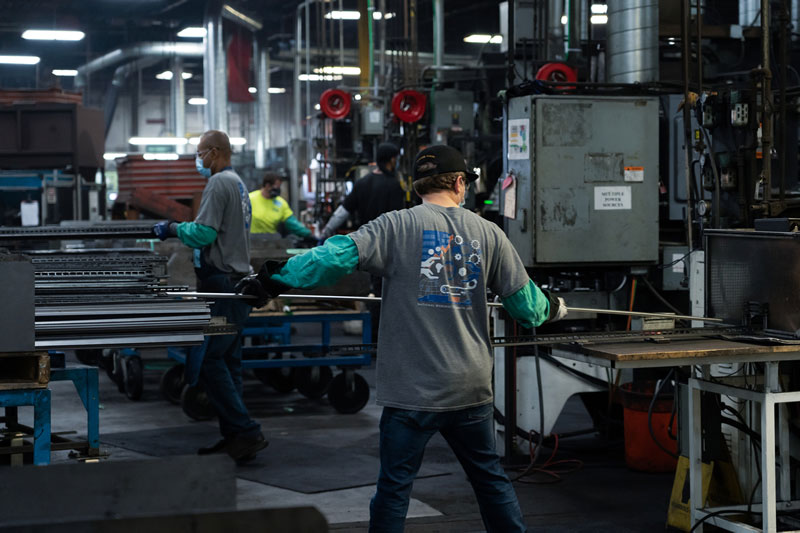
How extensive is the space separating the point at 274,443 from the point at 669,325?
91.4 inches

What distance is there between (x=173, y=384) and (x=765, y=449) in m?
4.43

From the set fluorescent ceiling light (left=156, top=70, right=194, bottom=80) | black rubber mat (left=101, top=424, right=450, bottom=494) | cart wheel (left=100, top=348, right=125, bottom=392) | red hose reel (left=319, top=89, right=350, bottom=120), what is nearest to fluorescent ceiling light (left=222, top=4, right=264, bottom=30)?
fluorescent ceiling light (left=156, top=70, right=194, bottom=80)

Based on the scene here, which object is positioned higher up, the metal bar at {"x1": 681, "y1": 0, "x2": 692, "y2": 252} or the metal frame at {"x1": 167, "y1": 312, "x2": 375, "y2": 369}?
the metal bar at {"x1": 681, "y1": 0, "x2": 692, "y2": 252}

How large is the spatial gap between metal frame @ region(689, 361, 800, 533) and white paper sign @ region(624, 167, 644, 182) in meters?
1.55

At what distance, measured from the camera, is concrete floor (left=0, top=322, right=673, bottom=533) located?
4164 mm

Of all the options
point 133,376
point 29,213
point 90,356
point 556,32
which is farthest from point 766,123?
point 29,213

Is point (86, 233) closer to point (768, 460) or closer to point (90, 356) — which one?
point (768, 460)

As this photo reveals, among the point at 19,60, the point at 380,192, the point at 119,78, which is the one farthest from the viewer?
the point at 119,78

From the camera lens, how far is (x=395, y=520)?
2.91m

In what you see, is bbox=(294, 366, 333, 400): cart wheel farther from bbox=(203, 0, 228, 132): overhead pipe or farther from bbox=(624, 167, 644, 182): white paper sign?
bbox=(203, 0, 228, 132): overhead pipe

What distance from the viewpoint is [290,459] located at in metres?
5.23

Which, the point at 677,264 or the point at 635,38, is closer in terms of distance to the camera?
the point at 677,264

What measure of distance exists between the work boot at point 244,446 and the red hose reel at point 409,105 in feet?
16.0

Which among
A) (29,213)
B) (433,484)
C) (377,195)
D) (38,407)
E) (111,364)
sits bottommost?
(433,484)
